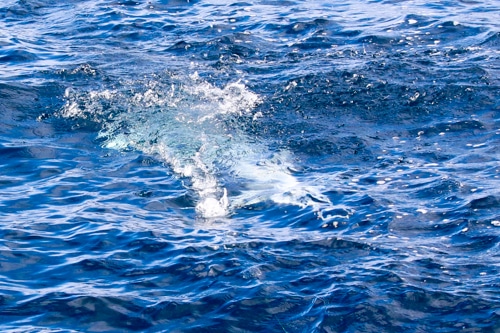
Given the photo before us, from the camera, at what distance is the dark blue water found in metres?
8.03

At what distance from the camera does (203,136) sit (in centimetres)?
1270

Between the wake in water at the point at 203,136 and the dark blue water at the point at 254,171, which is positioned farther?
the wake in water at the point at 203,136

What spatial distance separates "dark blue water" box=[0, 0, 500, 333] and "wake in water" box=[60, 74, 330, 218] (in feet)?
0.15

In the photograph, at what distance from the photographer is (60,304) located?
8133 mm

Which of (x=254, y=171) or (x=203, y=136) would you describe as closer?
(x=254, y=171)

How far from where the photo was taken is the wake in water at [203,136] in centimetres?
1070

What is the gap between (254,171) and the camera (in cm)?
1141

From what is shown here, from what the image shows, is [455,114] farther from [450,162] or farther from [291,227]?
[291,227]

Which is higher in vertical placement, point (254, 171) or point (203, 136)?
point (203, 136)

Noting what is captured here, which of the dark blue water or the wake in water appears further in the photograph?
the wake in water

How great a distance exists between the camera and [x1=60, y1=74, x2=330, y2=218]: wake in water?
10.7 m

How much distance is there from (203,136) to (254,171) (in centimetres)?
168

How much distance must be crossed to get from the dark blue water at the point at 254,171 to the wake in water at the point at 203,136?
0.04m

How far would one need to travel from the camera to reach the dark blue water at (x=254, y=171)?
8.03 metres
